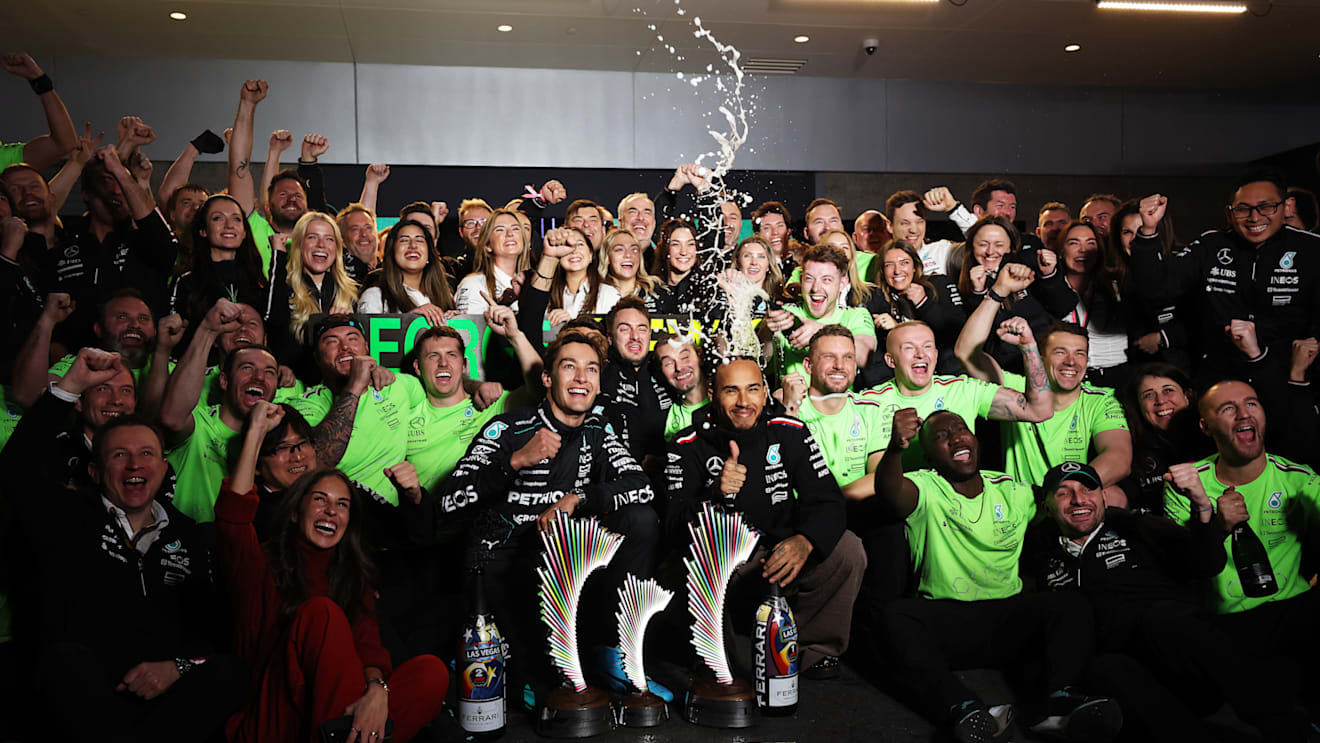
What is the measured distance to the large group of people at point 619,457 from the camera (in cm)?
286

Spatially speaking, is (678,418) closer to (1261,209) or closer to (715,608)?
(715,608)

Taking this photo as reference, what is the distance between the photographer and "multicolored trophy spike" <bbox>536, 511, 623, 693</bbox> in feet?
10.1

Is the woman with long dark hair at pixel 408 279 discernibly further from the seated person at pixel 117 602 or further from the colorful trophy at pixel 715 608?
the colorful trophy at pixel 715 608

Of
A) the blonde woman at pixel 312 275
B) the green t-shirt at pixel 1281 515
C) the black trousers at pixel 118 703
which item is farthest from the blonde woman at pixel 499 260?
the green t-shirt at pixel 1281 515

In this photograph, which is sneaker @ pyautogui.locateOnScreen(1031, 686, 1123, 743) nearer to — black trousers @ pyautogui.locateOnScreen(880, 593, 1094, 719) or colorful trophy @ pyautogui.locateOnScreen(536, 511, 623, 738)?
black trousers @ pyautogui.locateOnScreen(880, 593, 1094, 719)

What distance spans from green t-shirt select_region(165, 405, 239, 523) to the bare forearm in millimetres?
326

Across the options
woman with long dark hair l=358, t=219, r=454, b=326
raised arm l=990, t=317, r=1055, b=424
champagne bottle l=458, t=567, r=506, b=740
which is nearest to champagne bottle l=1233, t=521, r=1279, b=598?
raised arm l=990, t=317, r=1055, b=424

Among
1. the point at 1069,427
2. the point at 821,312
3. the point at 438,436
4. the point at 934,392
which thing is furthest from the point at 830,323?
the point at 438,436

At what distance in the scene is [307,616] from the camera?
257cm

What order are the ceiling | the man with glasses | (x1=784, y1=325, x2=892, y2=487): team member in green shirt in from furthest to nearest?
the ceiling
the man with glasses
(x1=784, y1=325, x2=892, y2=487): team member in green shirt

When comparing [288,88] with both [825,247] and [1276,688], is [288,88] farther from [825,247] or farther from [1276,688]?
[1276,688]

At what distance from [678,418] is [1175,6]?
5.14 meters

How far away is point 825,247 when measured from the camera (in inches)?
178

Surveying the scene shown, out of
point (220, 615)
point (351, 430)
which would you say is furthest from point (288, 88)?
point (220, 615)
